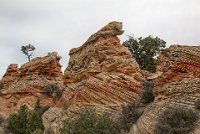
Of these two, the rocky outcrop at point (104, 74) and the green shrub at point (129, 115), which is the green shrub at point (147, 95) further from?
the rocky outcrop at point (104, 74)

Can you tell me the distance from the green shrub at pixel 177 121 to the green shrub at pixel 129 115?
6052mm

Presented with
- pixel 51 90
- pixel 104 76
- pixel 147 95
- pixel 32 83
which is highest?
pixel 32 83

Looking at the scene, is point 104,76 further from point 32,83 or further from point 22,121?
point 32,83

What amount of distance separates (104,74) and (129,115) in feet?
22.2

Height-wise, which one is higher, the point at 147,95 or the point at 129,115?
the point at 147,95

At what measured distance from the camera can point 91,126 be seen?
2819cm

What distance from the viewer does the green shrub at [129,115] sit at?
97.8 ft

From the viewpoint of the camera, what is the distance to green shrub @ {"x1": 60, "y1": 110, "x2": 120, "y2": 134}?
1089 inches

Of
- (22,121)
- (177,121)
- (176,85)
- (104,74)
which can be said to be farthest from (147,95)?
(22,121)

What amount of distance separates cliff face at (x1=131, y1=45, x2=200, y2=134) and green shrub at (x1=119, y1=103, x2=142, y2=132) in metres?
1.16

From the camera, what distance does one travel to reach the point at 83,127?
28.3 m

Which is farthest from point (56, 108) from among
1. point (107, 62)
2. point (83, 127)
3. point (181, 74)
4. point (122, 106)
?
point (181, 74)

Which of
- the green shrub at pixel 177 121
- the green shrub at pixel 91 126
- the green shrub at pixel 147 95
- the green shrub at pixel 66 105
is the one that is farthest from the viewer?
the green shrub at pixel 66 105

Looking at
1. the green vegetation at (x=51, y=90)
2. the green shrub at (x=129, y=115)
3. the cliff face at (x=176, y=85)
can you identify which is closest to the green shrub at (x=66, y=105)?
the green shrub at (x=129, y=115)
